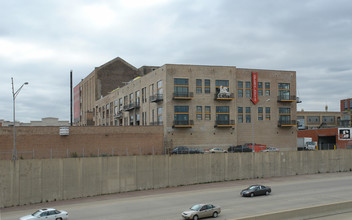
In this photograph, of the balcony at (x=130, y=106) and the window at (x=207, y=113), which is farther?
the balcony at (x=130, y=106)

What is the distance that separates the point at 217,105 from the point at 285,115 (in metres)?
16.3

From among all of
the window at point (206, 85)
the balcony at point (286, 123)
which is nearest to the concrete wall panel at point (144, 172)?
the window at point (206, 85)

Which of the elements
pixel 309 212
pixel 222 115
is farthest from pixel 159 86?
pixel 309 212

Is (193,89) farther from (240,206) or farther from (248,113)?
(240,206)

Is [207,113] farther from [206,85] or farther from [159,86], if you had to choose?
[159,86]

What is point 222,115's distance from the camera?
7125 centimetres

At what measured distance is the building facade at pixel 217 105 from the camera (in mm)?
68062

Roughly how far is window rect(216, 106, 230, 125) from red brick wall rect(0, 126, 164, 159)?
11858 millimetres

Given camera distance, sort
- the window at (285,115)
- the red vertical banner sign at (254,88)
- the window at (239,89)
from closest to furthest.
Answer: the window at (239,89) < the red vertical banner sign at (254,88) < the window at (285,115)

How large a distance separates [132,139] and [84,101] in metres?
68.0

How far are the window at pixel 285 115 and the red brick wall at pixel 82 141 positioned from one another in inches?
1049

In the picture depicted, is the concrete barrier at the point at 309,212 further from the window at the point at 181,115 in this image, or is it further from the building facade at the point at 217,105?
the window at the point at 181,115

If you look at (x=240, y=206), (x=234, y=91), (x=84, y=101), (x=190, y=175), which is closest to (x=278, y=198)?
(x=240, y=206)

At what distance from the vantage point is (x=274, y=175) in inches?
2211
